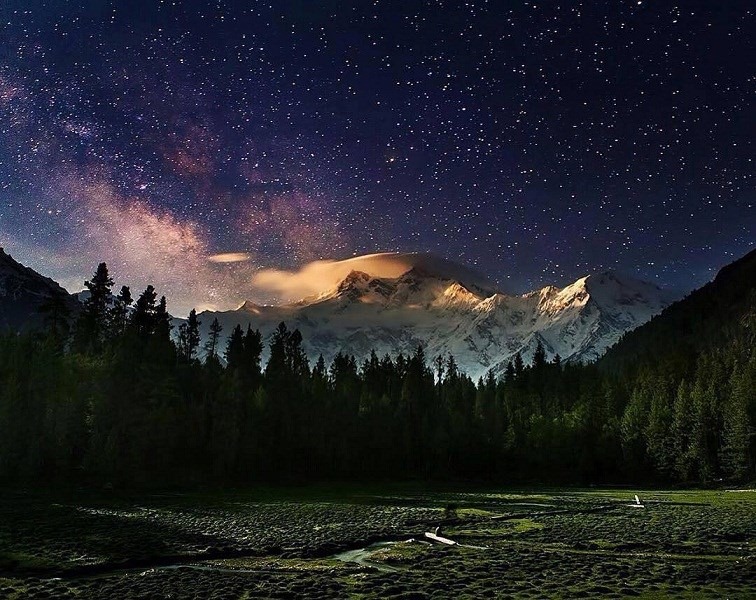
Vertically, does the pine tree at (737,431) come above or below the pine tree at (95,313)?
below

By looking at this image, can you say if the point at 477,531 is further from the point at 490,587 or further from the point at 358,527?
the point at 490,587

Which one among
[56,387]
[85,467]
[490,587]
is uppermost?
[56,387]

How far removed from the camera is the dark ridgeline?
8819 centimetres

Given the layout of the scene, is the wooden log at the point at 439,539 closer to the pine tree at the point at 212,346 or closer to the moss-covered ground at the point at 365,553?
the moss-covered ground at the point at 365,553

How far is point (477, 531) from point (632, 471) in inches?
4297

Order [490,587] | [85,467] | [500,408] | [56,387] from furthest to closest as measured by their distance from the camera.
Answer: [500,408] < [56,387] < [85,467] < [490,587]

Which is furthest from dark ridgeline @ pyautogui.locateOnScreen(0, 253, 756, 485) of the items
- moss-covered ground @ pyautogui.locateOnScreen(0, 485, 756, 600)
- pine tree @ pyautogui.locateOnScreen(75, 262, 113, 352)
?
moss-covered ground @ pyautogui.locateOnScreen(0, 485, 756, 600)

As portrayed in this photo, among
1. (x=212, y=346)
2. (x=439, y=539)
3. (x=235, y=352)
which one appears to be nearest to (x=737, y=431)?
(x=439, y=539)

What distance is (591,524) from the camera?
44031 mm

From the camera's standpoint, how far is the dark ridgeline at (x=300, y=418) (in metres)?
88.2

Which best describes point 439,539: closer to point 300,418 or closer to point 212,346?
point 300,418

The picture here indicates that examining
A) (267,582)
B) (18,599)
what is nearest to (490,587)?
(267,582)

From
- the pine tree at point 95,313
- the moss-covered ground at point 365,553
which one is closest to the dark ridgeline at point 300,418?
the pine tree at point 95,313

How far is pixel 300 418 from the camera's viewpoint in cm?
12612
